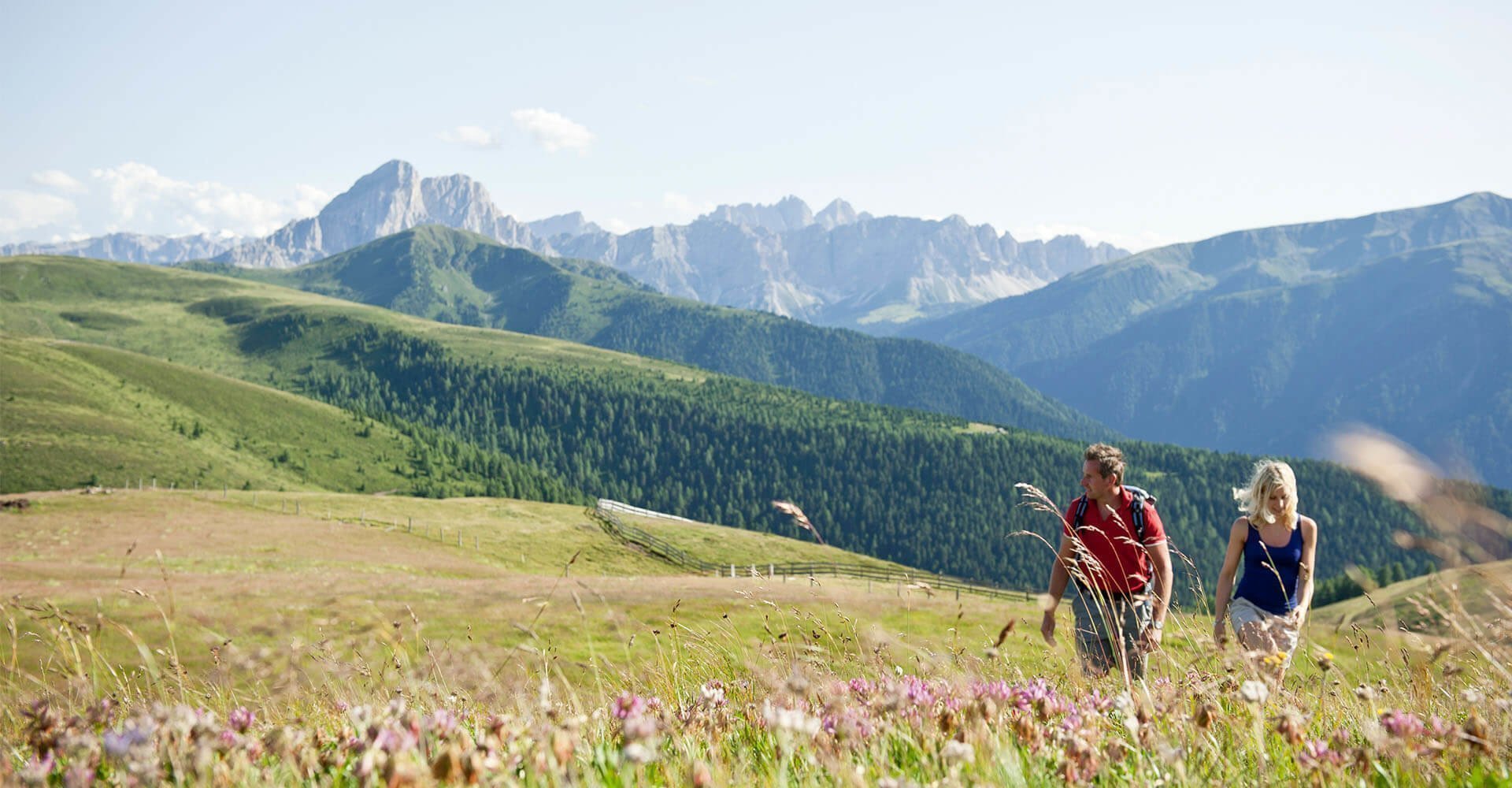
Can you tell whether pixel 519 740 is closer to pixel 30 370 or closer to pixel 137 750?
pixel 137 750

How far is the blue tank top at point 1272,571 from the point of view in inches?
295

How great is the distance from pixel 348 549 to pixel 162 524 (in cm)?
1283

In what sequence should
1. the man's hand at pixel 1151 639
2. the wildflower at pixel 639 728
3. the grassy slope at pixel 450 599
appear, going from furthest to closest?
the grassy slope at pixel 450 599, the man's hand at pixel 1151 639, the wildflower at pixel 639 728

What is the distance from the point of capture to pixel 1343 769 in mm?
3072

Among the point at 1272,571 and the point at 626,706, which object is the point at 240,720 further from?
the point at 1272,571

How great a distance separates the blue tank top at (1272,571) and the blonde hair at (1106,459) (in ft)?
4.06

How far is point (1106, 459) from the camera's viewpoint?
→ 25.3 ft

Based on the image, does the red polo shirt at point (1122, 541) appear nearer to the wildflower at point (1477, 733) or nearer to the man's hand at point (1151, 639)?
the man's hand at point (1151, 639)

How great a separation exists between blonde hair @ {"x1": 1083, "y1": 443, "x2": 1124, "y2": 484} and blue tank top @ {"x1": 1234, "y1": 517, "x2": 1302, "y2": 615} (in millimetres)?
1236

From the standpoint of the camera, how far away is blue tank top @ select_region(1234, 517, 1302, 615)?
24.6 feet

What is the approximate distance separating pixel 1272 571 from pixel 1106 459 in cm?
162

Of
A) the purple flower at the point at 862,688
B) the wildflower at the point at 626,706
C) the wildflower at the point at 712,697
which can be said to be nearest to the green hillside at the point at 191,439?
the wildflower at the point at 712,697

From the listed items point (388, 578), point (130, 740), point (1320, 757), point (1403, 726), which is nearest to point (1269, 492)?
point (1403, 726)

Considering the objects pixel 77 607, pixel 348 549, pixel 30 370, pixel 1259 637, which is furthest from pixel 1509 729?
pixel 30 370
